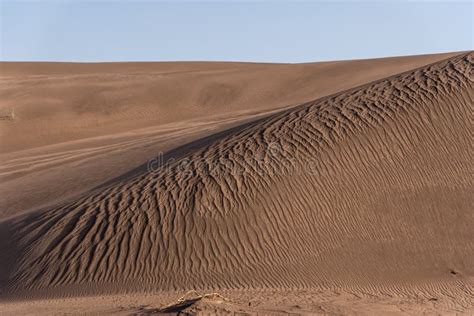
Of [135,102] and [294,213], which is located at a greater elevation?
[135,102]

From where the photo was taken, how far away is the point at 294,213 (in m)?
10.9

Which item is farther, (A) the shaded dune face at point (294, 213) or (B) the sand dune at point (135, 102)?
(B) the sand dune at point (135, 102)

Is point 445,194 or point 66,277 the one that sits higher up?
point 445,194

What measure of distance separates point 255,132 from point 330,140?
1633 millimetres

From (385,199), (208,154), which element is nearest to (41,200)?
(208,154)

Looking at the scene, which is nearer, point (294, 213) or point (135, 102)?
point (294, 213)

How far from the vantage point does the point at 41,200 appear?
564 inches

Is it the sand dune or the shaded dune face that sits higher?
the sand dune

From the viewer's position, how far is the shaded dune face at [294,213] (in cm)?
1020

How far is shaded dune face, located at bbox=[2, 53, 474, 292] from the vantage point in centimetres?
1020

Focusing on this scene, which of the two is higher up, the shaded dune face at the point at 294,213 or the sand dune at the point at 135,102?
the sand dune at the point at 135,102

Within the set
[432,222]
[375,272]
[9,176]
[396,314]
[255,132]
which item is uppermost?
[9,176]

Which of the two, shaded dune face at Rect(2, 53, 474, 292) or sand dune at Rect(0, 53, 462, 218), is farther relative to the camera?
sand dune at Rect(0, 53, 462, 218)

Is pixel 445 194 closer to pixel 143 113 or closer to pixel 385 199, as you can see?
pixel 385 199
